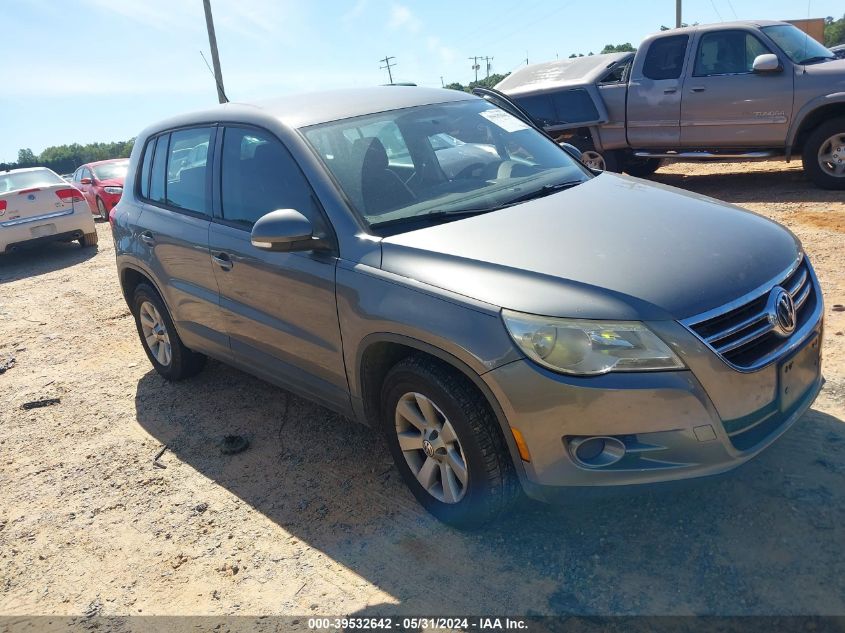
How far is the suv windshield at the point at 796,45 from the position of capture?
8.56m

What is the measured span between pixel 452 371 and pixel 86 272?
29.3 ft

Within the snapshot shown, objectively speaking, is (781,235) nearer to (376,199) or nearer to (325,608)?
(376,199)

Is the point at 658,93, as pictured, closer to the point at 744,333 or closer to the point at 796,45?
the point at 796,45

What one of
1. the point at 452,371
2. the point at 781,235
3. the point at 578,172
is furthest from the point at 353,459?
the point at 781,235

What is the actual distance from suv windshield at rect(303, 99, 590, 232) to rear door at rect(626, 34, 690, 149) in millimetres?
5821

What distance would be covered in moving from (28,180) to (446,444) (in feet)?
36.8

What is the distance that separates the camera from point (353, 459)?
3.97 meters

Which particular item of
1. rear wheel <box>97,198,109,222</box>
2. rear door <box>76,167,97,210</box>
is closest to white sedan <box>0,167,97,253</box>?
rear wheel <box>97,198,109,222</box>

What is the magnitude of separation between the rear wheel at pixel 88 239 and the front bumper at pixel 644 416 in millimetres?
11231

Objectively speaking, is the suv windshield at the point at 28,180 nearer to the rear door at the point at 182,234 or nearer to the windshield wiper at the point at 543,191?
the rear door at the point at 182,234

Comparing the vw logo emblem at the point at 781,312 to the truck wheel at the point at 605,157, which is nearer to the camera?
the vw logo emblem at the point at 781,312

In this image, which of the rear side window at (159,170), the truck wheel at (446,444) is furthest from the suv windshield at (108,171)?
the truck wheel at (446,444)

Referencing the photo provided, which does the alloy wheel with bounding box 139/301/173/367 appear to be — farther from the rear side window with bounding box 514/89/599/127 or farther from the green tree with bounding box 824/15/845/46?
the green tree with bounding box 824/15/845/46

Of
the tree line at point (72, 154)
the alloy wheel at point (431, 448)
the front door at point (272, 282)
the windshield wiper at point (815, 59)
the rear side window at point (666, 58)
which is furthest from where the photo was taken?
the tree line at point (72, 154)
